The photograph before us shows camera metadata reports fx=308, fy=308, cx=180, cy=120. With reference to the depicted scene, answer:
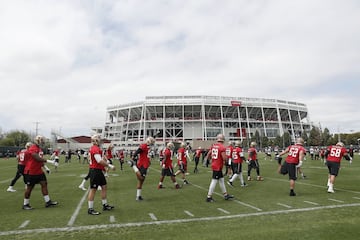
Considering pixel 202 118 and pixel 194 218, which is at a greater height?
pixel 202 118

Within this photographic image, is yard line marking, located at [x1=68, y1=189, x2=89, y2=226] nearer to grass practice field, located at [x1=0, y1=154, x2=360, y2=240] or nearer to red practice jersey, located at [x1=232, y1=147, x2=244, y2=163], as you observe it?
grass practice field, located at [x1=0, y1=154, x2=360, y2=240]

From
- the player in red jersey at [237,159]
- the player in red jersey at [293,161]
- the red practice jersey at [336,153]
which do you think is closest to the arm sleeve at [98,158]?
the player in red jersey at [293,161]

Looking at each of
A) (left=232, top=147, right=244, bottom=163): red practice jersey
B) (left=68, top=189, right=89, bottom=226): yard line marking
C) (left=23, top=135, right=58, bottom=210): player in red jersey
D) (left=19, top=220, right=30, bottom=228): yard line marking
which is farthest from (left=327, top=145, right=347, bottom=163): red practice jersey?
(left=19, top=220, right=30, bottom=228): yard line marking

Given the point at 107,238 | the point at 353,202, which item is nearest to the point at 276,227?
the point at 107,238

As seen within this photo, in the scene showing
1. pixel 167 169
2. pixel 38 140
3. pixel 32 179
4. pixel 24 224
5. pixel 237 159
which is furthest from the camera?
pixel 237 159

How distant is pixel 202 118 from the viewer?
339 feet

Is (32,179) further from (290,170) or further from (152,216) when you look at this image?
(290,170)

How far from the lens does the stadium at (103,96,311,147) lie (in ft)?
339

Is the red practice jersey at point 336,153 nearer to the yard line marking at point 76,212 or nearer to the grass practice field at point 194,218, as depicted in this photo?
the grass practice field at point 194,218

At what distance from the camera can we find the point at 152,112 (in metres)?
107

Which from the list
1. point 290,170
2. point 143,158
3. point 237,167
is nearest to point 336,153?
point 290,170

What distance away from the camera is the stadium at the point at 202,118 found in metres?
103

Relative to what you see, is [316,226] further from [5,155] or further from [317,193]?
[5,155]

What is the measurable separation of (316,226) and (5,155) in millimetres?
72930
